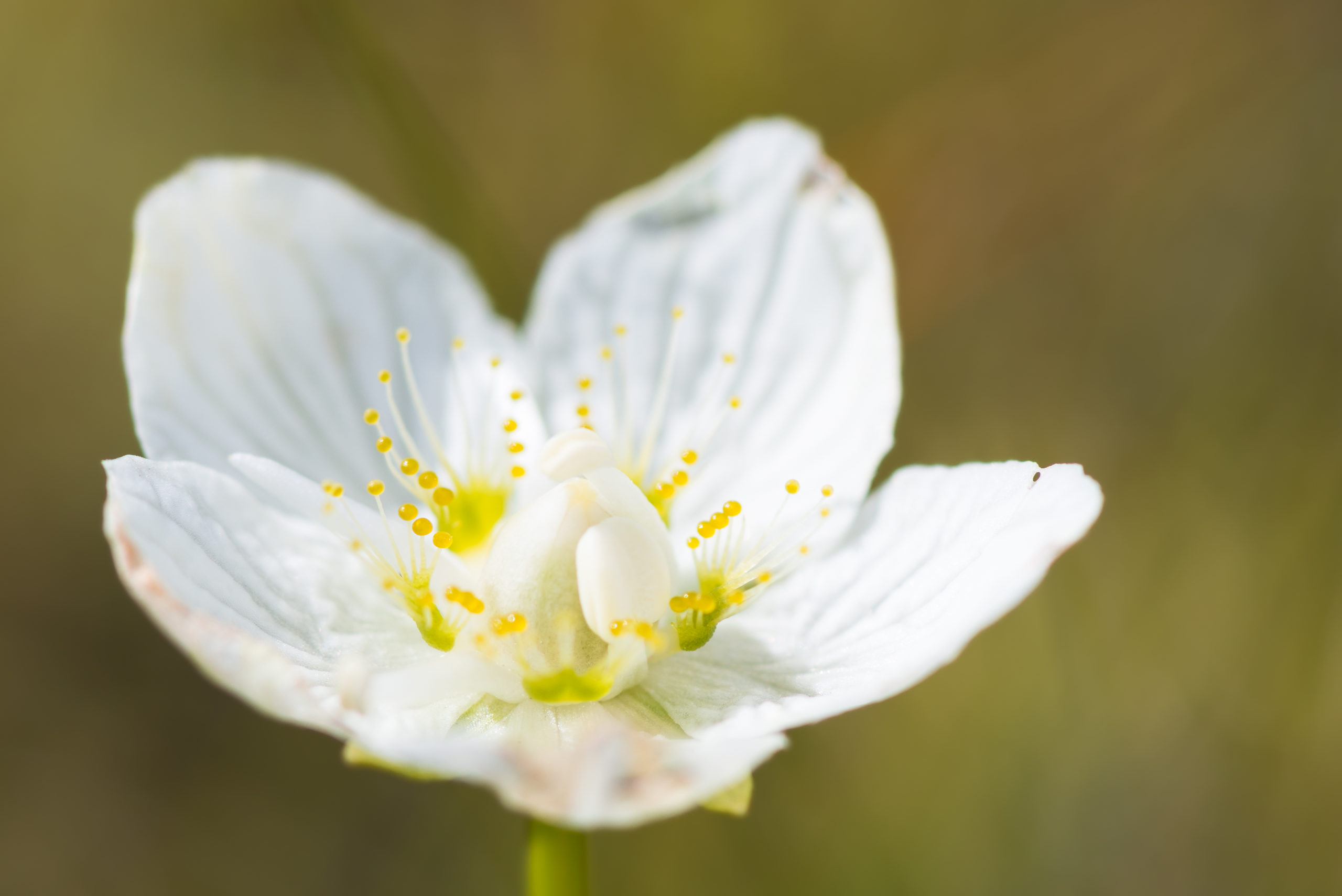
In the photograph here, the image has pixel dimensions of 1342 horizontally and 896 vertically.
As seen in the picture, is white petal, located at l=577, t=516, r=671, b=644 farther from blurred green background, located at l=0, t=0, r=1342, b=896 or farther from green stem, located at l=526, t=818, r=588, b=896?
blurred green background, located at l=0, t=0, r=1342, b=896

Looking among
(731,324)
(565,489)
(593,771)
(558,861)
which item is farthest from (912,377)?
(593,771)

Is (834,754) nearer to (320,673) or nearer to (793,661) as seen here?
(793,661)

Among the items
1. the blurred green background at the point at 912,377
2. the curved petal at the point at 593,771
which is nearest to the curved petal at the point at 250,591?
the curved petal at the point at 593,771

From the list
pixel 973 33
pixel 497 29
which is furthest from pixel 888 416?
pixel 497 29

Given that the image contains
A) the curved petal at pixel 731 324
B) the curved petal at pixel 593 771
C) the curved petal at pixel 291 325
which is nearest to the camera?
the curved petal at pixel 593 771

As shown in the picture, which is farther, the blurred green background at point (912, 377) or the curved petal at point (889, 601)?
the blurred green background at point (912, 377)

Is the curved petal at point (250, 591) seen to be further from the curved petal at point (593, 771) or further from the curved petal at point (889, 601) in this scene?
the curved petal at point (889, 601)

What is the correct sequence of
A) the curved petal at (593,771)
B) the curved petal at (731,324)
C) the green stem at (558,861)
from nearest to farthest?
the curved petal at (593,771) → the green stem at (558,861) → the curved petal at (731,324)
